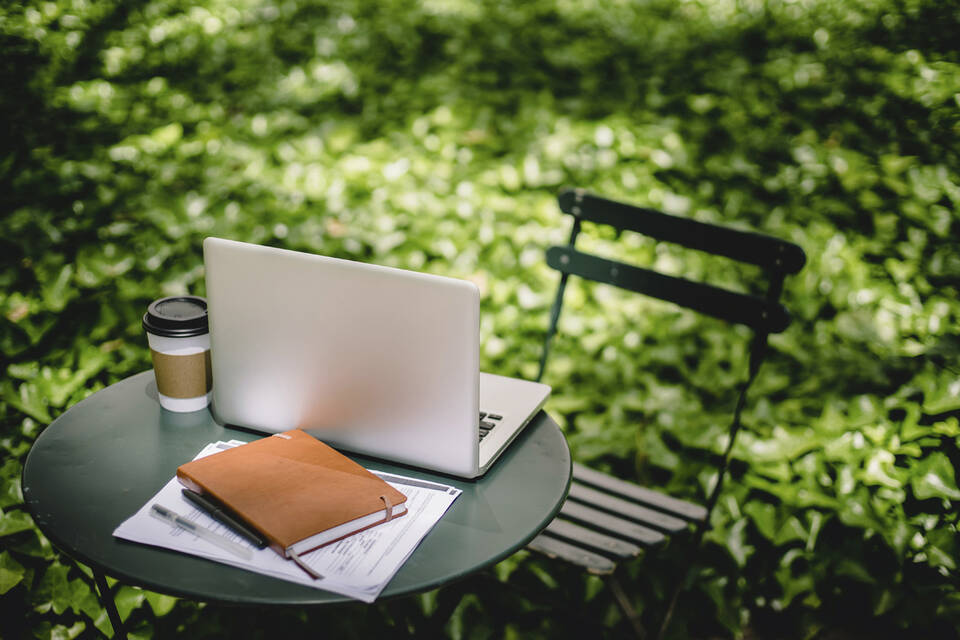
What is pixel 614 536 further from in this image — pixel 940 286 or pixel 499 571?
pixel 940 286

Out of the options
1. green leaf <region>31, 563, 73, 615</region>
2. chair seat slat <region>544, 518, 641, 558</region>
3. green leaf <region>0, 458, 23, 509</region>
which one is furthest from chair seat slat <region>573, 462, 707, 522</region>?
green leaf <region>0, 458, 23, 509</region>

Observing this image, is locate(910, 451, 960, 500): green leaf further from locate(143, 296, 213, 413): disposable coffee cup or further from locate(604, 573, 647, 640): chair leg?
locate(143, 296, 213, 413): disposable coffee cup

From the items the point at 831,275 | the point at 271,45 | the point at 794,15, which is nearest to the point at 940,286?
the point at 831,275

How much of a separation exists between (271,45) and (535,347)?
2410mm

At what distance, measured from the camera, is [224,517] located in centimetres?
98

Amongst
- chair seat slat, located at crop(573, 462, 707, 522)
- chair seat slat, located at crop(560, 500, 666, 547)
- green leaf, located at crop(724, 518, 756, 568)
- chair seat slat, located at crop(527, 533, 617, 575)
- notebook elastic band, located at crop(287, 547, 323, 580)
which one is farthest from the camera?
green leaf, located at crop(724, 518, 756, 568)

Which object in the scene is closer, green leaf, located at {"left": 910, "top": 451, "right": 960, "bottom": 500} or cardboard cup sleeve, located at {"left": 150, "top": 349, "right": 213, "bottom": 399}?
cardboard cup sleeve, located at {"left": 150, "top": 349, "right": 213, "bottom": 399}

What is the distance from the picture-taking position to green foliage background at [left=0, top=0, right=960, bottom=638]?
6.27 feet

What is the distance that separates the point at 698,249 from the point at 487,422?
831 mm

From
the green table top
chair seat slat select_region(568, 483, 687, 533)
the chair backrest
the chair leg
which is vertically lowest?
the chair leg

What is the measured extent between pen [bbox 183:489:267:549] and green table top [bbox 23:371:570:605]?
0.15 ft

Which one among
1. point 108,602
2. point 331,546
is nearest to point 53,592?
point 108,602

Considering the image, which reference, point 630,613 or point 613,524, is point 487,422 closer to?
point 613,524

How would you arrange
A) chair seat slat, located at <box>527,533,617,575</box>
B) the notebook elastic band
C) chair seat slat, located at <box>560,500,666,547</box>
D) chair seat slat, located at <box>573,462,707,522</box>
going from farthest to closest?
1. chair seat slat, located at <box>573,462,707,522</box>
2. chair seat slat, located at <box>560,500,666,547</box>
3. chair seat slat, located at <box>527,533,617,575</box>
4. the notebook elastic band
